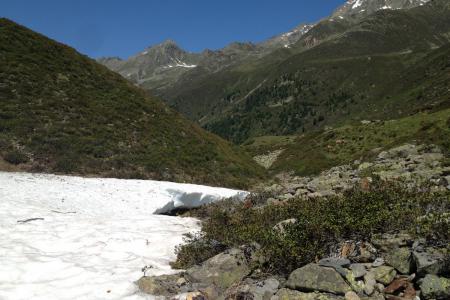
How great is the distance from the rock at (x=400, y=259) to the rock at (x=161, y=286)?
14.1ft

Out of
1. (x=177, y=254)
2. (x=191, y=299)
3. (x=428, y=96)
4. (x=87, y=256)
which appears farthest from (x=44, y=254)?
(x=428, y=96)

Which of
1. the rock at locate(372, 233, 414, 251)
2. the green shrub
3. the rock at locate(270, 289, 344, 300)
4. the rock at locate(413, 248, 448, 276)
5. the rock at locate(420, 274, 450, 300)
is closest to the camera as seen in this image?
the rock at locate(420, 274, 450, 300)

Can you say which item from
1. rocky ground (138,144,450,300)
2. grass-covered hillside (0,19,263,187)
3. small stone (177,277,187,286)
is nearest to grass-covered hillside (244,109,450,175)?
grass-covered hillside (0,19,263,187)

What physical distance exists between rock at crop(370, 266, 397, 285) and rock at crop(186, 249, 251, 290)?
2.79 m

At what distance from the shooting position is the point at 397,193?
1166 cm

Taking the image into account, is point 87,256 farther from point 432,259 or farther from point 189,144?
point 189,144

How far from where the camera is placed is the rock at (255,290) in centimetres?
815

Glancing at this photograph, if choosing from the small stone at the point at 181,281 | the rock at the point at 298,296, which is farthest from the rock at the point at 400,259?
the small stone at the point at 181,281

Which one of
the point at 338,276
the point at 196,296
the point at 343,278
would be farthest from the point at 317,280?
the point at 196,296

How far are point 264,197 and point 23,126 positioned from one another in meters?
19.1

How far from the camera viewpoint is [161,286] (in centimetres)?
937

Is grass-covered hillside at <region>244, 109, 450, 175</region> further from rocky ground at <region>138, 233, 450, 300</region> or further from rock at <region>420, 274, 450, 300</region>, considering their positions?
rock at <region>420, 274, 450, 300</region>

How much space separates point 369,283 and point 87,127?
28155 mm

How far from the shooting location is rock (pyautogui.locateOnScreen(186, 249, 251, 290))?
30.3 ft
